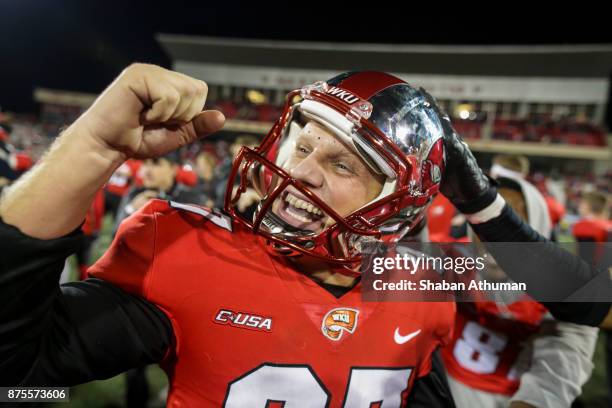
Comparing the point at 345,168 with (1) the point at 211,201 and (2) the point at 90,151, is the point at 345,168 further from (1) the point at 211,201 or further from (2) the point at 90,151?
(1) the point at 211,201

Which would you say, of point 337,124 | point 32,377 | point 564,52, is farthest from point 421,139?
point 564,52

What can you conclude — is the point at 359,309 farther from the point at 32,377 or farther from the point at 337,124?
the point at 32,377

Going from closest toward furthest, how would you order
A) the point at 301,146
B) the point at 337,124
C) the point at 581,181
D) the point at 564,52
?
the point at 337,124
the point at 301,146
the point at 564,52
the point at 581,181

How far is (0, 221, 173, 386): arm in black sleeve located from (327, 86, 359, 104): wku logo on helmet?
793 millimetres

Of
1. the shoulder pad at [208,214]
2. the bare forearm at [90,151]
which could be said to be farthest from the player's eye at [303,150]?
the bare forearm at [90,151]

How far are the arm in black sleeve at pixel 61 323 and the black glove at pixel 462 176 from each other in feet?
3.31

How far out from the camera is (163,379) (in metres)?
3.20

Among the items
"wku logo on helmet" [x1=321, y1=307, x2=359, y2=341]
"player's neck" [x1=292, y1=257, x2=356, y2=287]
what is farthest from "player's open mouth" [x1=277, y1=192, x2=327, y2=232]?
"wku logo on helmet" [x1=321, y1=307, x2=359, y2=341]

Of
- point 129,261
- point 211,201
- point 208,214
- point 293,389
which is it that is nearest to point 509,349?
point 293,389

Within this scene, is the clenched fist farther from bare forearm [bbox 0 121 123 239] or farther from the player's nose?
the player's nose

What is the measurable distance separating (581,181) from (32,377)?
78.4ft

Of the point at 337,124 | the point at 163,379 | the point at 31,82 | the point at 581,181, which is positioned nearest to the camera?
the point at 337,124

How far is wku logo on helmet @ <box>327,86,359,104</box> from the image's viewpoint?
47.5 inches

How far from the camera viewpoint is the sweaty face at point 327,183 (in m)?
1.21
